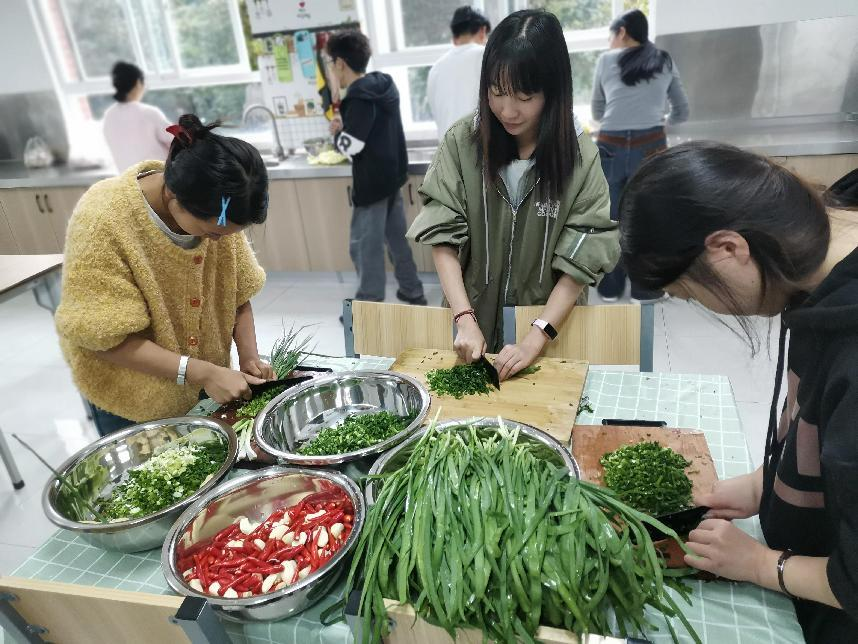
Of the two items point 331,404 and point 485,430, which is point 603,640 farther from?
point 331,404

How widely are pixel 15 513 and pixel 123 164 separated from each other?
105 inches

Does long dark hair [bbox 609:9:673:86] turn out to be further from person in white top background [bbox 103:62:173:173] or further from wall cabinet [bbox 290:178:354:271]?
person in white top background [bbox 103:62:173:173]

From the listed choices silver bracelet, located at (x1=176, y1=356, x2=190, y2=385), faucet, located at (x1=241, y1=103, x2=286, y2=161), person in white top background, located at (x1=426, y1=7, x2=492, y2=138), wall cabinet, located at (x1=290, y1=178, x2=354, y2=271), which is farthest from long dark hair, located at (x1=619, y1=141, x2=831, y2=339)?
faucet, located at (x1=241, y1=103, x2=286, y2=161)

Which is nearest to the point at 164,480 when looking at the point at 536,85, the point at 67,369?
the point at 536,85

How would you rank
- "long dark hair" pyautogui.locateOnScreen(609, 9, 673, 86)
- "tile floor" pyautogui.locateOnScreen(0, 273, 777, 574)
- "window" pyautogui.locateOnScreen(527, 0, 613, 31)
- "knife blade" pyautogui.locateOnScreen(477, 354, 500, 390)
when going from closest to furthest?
"knife blade" pyautogui.locateOnScreen(477, 354, 500, 390) < "tile floor" pyautogui.locateOnScreen(0, 273, 777, 574) < "long dark hair" pyautogui.locateOnScreen(609, 9, 673, 86) < "window" pyautogui.locateOnScreen(527, 0, 613, 31)

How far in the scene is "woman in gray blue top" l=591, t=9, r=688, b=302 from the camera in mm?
3559

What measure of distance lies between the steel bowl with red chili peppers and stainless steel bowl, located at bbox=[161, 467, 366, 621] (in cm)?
2

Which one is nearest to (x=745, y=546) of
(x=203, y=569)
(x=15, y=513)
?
(x=203, y=569)

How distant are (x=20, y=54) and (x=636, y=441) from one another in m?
6.35

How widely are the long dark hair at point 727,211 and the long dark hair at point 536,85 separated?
0.76 m

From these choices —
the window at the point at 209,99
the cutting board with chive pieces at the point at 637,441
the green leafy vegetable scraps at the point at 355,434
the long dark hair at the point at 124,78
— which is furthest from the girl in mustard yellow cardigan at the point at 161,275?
the window at the point at 209,99

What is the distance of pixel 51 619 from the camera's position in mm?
1004

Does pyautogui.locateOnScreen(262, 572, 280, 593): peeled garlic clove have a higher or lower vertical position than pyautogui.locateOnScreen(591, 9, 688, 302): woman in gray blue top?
lower

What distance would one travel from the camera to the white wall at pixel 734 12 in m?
3.77
